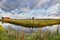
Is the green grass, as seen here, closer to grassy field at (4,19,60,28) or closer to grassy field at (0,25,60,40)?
grassy field at (0,25,60,40)

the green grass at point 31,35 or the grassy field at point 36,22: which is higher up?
the grassy field at point 36,22

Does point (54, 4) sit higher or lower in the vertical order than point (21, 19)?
higher

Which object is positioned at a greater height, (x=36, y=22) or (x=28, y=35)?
(x=36, y=22)

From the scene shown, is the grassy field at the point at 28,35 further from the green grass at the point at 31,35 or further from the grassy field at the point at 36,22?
the grassy field at the point at 36,22

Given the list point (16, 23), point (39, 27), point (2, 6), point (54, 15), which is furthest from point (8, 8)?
point (54, 15)

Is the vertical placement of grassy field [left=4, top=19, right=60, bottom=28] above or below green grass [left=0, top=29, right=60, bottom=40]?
above

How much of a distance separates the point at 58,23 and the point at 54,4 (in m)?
0.32

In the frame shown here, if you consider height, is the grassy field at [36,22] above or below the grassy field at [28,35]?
above

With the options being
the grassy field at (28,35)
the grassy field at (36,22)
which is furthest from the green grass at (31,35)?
the grassy field at (36,22)

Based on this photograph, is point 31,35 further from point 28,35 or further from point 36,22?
point 36,22

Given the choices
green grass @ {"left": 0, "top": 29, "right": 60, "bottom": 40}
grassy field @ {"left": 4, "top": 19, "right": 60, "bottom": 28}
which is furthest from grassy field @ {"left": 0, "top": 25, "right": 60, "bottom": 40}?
grassy field @ {"left": 4, "top": 19, "right": 60, "bottom": 28}

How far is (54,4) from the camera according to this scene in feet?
8.88

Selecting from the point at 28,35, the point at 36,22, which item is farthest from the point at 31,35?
the point at 36,22

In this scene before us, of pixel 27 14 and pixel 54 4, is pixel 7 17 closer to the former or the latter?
pixel 27 14
